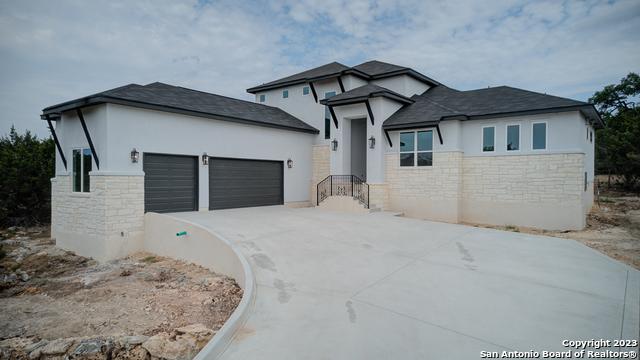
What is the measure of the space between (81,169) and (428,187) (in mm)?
13209

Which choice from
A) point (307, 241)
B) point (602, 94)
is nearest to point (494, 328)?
point (307, 241)

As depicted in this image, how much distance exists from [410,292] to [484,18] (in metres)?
13.6

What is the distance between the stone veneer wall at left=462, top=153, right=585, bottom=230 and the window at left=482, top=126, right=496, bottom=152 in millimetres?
403

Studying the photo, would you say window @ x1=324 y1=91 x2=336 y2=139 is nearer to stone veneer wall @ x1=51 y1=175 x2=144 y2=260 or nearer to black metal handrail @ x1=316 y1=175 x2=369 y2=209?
black metal handrail @ x1=316 y1=175 x2=369 y2=209

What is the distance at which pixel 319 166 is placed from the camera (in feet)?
56.4

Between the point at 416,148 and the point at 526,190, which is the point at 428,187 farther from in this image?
the point at 526,190

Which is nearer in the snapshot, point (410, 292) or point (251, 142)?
point (410, 292)

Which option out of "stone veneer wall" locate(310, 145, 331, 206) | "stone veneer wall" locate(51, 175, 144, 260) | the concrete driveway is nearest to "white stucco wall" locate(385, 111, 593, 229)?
"stone veneer wall" locate(310, 145, 331, 206)

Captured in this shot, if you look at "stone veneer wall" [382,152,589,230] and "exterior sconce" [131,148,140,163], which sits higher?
"exterior sconce" [131,148,140,163]

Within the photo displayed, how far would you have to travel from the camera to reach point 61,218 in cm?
1245

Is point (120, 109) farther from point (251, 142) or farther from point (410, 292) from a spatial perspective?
point (410, 292)

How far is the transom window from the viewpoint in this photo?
574 inches

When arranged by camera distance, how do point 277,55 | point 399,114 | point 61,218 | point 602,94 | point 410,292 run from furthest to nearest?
1. point 602,94
2. point 277,55
3. point 399,114
4. point 61,218
5. point 410,292

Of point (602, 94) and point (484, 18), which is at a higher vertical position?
point (602, 94)
